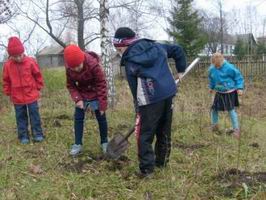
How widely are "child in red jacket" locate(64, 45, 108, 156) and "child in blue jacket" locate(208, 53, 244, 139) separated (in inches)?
100

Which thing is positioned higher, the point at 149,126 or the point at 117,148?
the point at 149,126

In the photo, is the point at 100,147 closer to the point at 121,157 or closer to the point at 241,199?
the point at 121,157

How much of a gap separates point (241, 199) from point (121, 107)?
18.8 feet

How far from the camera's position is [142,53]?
4.17 metres

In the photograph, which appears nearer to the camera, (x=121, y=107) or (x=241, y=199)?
(x=241, y=199)

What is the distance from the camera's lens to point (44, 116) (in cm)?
822

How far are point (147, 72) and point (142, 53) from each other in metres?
0.19

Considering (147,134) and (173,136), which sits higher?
(147,134)

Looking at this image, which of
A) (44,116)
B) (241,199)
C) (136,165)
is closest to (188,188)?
(241,199)

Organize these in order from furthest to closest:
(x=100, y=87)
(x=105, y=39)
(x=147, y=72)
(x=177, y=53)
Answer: (x=105, y=39), (x=100, y=87), (x=177, y=53), (x=147, y=72)

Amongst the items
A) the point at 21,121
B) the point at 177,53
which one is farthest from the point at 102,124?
the point at 21,121

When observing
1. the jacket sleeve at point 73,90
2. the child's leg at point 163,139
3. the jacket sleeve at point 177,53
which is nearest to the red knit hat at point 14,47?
the jacket sleeve at point 73,90

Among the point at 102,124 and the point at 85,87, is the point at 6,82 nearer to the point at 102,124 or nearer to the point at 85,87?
the point at 85,87

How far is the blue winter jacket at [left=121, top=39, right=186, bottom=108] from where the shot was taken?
13.6 ft
